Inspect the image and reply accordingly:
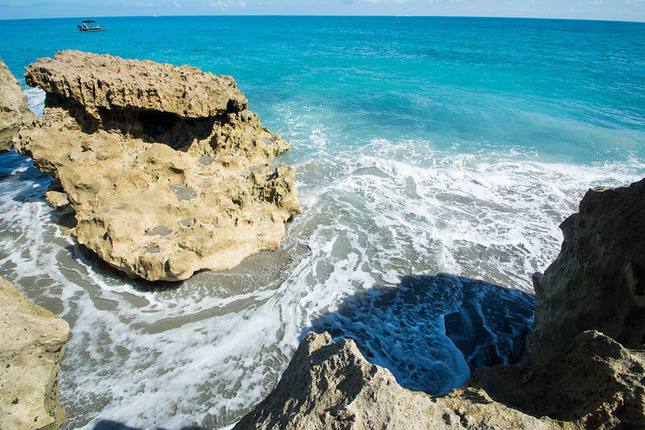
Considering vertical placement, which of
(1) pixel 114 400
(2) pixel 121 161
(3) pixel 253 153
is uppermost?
(2) pixel 121 161

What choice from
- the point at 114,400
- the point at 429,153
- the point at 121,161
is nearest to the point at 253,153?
the point at 121,161

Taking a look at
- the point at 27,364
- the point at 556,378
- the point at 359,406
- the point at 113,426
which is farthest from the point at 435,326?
the point at 27,364

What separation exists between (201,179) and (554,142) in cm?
1279

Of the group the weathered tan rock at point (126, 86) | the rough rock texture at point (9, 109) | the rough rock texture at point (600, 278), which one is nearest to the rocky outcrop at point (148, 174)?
the weathered tan rock at point (126, 86)

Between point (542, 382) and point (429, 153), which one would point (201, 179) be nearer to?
point (542, 382)

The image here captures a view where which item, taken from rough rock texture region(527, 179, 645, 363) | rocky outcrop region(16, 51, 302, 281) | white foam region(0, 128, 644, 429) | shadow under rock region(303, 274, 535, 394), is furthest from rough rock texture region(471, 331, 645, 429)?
rocky outcrop region(16, 51, 302, 281)

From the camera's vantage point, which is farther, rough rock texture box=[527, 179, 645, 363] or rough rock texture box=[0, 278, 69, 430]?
rough rock texture box=[527, 179, 645, 363]

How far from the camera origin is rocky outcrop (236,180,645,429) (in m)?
1.95

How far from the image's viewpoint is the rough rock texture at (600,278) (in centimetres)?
300

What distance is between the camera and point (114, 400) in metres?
3.96

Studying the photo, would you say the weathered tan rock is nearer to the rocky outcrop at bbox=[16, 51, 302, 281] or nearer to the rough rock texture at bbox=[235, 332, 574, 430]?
the rocky outcrop at bbox=[16, 51, 302, 281]

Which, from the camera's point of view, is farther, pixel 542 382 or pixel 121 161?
pixel 121 161

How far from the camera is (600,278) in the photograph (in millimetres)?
3283

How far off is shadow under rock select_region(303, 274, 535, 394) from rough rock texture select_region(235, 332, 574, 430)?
2464 millimetres
